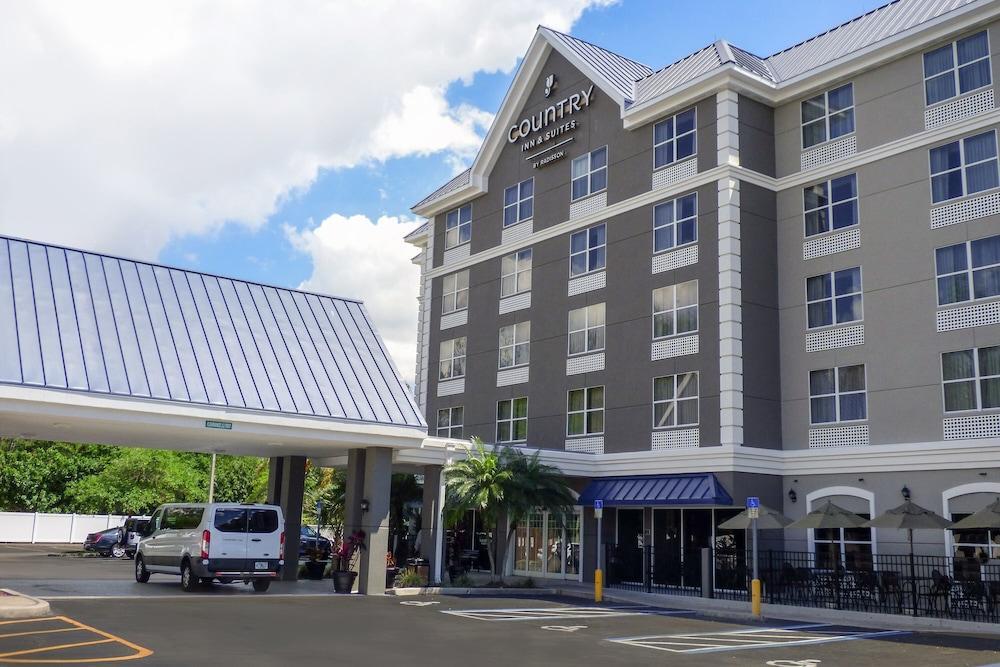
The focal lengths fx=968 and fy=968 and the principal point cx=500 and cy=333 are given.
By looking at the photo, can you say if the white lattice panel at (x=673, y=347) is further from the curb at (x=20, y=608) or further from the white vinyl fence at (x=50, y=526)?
the white vinyl fence at (x=50, y=526)

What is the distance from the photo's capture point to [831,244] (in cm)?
2975

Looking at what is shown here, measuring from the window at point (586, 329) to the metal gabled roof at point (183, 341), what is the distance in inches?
347

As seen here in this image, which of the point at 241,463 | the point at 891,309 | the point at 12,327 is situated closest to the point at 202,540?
the point at 12,327

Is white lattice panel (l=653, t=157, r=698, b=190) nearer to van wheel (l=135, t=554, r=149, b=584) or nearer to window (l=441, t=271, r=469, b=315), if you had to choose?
window (l=441, t=271, r=469, b=315)

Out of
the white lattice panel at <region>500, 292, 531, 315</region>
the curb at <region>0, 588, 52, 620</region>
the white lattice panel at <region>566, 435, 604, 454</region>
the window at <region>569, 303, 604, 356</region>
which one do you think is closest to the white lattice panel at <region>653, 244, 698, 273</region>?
the window at <region>569, 303, 604, 356</region>

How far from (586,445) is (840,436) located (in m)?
8.80

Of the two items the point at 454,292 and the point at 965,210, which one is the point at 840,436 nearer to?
the point at 965,210

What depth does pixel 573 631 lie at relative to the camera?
60.3 ft

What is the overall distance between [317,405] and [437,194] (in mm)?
21128

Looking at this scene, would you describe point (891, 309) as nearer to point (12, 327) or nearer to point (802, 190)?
point (802, 190)

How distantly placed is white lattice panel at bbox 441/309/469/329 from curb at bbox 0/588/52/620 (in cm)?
2480

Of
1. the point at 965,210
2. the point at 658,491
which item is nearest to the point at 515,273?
the point at 658,491

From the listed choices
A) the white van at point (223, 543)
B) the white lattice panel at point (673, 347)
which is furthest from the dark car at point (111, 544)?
the white lattice panel at point (673, 347)

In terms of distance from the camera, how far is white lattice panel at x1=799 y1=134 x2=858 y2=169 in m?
29.6
